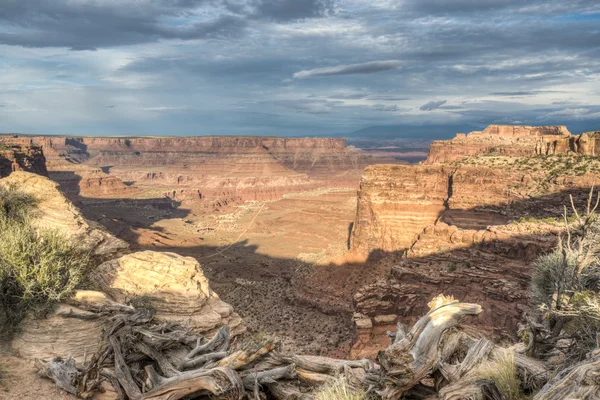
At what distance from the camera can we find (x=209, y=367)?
943 cm

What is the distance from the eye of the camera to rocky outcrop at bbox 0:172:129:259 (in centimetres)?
1784

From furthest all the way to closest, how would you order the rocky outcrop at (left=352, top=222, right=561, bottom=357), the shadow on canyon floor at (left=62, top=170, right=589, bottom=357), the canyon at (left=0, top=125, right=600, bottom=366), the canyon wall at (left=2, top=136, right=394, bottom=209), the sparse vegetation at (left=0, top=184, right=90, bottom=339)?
the canyon wall at (left=2, top=136, right=394, bottom=209), the canyon at (left=0, top=125, right=600, bottom=366), the shadow on canyon floor at (left=62, top=170, right=589, bottom=357), the rocky outcrop at (left=352, top=222, right=561, bottom=357), the sparse vegetation at (left=0, top=184, right=90, bottom=339)

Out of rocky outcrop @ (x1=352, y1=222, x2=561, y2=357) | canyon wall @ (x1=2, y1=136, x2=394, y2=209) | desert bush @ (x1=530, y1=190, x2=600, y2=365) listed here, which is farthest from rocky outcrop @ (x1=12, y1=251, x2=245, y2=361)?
canyon wall @ (x1=2, y1=136, x2=394, y2=209)

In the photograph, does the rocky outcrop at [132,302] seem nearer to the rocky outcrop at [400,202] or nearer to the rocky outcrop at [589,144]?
the rocky outcrop at [400,202]

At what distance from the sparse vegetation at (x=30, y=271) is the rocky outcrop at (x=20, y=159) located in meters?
67.3

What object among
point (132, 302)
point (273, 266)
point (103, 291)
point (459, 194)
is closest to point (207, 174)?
point (273, 266)

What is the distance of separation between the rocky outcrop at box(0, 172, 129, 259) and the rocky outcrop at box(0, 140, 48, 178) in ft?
204

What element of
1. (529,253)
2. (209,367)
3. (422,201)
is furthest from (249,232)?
(209,367)

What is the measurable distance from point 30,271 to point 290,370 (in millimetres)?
9561

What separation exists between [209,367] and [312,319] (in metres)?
29.1

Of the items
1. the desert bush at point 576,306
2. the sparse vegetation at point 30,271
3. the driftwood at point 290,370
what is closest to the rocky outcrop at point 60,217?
the sparse vegetation at point 30,271

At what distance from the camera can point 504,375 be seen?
789 cm

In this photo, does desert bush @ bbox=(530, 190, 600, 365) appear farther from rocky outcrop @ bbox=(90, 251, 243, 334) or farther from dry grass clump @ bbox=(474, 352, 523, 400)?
rocky outcrop @ bbox=(90, 251, 243, 334)

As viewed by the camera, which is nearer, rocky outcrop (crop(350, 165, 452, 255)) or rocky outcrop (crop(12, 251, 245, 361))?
rocky outcrop (crop(12, 251, 245, 361))
